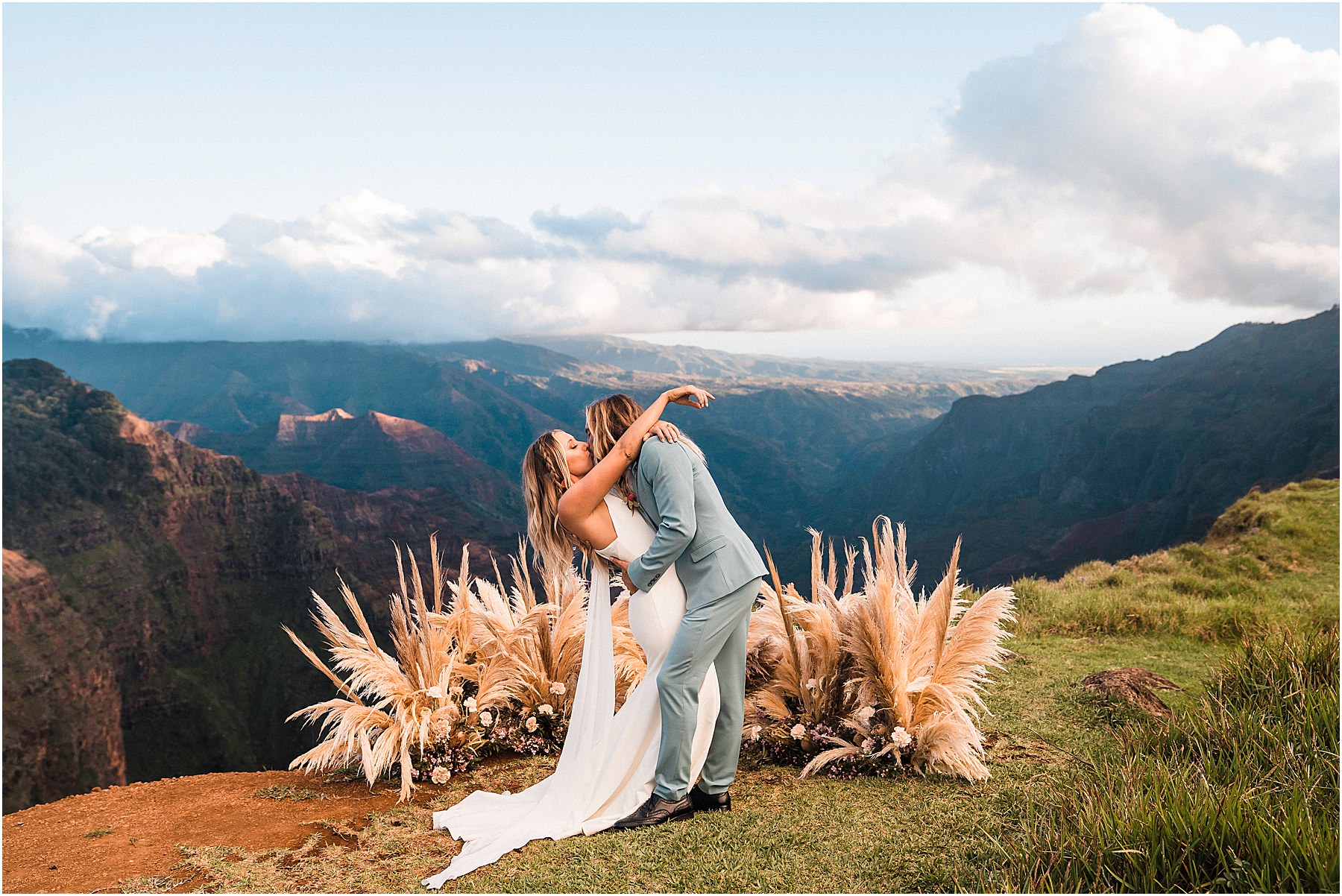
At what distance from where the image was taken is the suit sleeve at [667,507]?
3430 mm

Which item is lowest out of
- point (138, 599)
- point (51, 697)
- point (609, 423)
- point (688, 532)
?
point (51, 697)

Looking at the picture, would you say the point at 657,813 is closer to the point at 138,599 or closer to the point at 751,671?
the point at 751,671

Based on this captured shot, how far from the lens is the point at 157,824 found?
393cm

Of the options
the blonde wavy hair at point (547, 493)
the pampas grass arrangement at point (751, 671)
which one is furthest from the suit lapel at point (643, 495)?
the pampas grass arrangement at point (751, 671)

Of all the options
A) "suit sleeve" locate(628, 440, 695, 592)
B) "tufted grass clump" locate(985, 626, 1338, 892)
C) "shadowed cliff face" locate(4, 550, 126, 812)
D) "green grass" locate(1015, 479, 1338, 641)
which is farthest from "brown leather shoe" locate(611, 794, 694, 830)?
"shadowed cliff face" locate(4, 550, 126, 812)

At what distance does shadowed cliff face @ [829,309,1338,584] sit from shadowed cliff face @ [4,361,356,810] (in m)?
85.0

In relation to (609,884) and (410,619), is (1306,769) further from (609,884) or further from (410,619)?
(410,619)

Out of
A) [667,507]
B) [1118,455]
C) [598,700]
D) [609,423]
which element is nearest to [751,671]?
[598,700]

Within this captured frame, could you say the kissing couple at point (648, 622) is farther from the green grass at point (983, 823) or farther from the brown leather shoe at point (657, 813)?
the green grass at point (983, 823)

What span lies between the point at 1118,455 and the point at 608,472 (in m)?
134

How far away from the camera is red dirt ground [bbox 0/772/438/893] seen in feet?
11.3

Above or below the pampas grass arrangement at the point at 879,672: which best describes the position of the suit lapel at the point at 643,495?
above

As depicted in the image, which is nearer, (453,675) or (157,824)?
(157,824)

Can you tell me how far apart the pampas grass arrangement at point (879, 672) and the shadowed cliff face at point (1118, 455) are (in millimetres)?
71468
